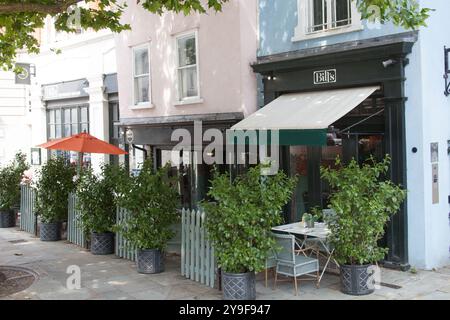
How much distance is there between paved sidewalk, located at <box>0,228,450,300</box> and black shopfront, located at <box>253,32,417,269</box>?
705 mm

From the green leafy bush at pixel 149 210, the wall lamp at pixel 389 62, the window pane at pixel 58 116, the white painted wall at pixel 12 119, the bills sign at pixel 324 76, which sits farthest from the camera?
the white painted wall at pixel 12 119

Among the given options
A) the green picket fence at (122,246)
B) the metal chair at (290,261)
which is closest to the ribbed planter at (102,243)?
the green picket fence at (122,246)

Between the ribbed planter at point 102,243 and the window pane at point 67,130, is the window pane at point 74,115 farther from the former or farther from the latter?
the ribbed planter at point 102,243

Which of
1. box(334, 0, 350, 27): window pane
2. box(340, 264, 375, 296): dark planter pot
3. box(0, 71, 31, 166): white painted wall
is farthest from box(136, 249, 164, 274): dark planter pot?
box(0, 71, 31, 166): white painted wall

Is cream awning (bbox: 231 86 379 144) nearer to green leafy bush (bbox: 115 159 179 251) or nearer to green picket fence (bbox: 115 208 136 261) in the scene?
green leafy bush (bbox: 115 159 179 251)

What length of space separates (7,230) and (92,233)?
4.60 m

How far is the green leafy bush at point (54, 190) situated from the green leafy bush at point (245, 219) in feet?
19.7

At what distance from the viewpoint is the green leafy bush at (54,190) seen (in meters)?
12.1

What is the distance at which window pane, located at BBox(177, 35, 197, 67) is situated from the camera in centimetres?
1218

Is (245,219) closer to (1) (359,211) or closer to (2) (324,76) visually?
(1) (359,211)

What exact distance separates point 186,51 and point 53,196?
4.64 meters

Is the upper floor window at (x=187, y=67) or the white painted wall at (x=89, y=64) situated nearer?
the upper floor window at (x=187, y=67)

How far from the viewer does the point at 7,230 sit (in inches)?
551

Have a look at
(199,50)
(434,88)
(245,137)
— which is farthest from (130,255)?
(434,88)
